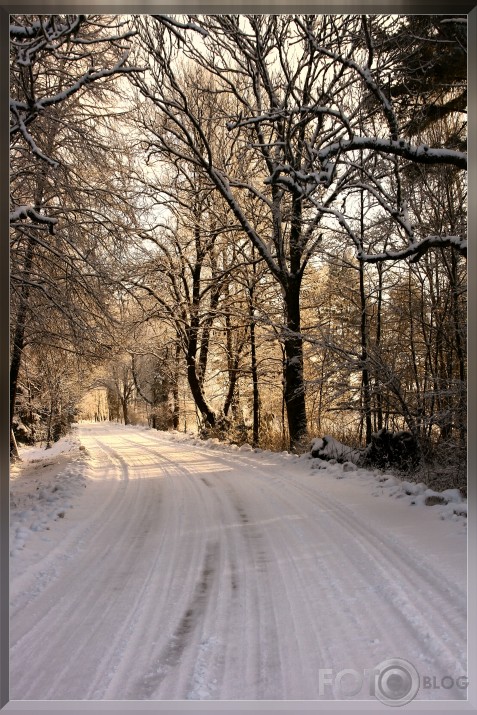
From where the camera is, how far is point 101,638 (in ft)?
5.20

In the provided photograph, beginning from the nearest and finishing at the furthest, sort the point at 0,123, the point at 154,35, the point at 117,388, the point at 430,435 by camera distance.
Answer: the point at 0,123 < the point at 430,435 < the point at 154,35 < the point at 117,388

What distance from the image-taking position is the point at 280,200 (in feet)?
13.5

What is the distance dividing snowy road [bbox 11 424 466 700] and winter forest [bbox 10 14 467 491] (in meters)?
1.01

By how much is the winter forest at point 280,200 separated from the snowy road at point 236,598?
1008mm

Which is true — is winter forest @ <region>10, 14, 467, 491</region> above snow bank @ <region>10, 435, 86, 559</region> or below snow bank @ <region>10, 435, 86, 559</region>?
above

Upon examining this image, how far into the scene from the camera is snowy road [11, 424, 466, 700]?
1.48 metres

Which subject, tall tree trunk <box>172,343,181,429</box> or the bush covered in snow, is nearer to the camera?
the bush covered in snow

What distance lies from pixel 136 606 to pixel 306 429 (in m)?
2.61

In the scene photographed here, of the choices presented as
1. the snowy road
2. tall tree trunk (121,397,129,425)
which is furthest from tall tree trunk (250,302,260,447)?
the snowy road

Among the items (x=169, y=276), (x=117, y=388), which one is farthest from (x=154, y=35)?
(x=117, y=388)

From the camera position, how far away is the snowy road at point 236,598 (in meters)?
1.48

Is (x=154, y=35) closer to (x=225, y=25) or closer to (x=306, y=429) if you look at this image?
(x=225, y=25)

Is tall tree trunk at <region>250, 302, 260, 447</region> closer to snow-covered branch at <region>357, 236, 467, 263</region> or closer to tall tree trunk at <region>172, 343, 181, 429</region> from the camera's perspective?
tall tree trunk at <region>172, 343, 181, 429</region>

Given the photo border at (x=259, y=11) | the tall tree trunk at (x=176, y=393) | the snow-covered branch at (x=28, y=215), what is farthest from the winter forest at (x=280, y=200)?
the tall tree trunk at (x=176, y=393)
